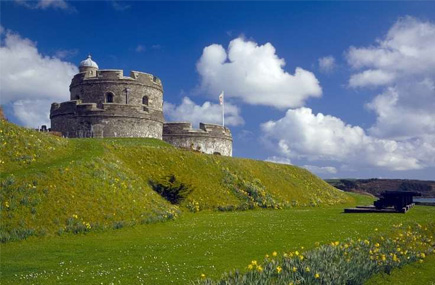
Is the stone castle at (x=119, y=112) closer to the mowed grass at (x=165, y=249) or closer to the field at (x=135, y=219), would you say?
the field at (x=135, y=219)

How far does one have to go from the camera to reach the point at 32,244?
2069 centimetres

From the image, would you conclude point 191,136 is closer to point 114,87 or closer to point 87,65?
point 114,87

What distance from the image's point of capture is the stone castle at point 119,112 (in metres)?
50.1

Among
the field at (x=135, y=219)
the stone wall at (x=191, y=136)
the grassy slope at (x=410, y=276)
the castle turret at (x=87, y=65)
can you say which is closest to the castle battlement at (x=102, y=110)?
the stone wall at (x=191, y=136)

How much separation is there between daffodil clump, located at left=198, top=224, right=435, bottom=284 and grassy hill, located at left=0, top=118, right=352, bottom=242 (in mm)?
13790

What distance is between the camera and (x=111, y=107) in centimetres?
5016

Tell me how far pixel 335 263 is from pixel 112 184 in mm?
19726

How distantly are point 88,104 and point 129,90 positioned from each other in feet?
19.1

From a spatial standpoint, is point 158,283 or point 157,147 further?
point 157,147

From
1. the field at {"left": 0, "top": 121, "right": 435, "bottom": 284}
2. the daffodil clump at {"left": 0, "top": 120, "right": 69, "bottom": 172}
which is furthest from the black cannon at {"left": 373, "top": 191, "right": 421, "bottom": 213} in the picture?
the daffodil clump at {"left": 0, "top": 120, "right": 69, "bottom": 172}

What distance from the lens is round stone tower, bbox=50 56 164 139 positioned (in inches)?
1971

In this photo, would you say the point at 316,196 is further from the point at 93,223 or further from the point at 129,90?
the point at 93,223

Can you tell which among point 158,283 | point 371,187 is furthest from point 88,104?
point 371,187

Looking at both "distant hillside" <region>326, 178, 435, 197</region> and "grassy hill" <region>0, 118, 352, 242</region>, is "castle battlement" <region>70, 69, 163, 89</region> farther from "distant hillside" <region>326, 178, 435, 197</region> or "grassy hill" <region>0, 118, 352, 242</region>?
"distant hillside" <region>326, 178, 435, 197</region>
